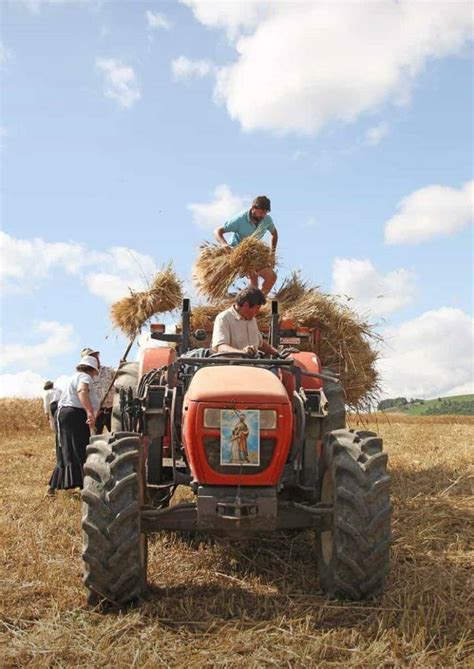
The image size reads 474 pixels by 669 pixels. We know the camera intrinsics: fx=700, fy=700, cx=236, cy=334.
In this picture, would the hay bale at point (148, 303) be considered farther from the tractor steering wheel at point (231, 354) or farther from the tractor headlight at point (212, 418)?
the tractor headlight at point (212, 418)

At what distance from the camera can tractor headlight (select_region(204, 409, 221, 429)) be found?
4309 millimetres

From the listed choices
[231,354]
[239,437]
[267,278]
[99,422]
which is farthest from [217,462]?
[99,422]

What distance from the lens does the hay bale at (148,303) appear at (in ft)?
25.4

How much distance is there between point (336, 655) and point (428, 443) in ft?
33.4

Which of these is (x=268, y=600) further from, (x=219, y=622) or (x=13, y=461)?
(x=13, y=461)

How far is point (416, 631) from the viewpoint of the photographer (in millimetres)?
3910

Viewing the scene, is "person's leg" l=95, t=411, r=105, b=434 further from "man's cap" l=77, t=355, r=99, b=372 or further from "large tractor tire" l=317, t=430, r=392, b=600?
"large tractor tire" l=317, t=430, r=392, b=600

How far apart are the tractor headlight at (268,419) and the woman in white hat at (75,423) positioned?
4.23 m

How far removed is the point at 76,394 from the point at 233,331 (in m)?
3.43

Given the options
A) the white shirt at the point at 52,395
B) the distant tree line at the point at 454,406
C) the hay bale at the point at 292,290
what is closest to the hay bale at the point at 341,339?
the hay bale at the point at 292,290

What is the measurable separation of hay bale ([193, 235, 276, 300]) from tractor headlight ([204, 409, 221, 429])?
3.33 meters

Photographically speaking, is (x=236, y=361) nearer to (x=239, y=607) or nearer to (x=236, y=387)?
(x=236, y=387)

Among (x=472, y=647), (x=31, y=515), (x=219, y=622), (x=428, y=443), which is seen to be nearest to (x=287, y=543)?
(x=219, y=622)

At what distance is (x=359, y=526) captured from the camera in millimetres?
4250
